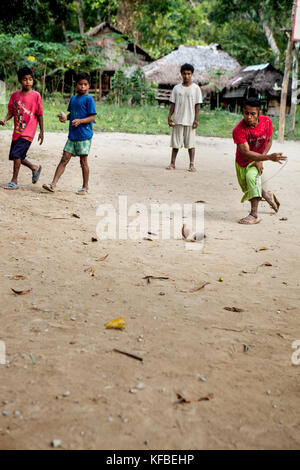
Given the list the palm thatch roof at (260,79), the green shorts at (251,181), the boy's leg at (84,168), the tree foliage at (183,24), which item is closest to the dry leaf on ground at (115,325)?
the green shorts at (251,181)

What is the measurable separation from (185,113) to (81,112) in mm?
2660

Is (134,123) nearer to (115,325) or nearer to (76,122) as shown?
(76,122)

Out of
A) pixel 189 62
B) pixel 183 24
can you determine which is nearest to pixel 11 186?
pixel 189 62

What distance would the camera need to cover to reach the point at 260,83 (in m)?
24.7

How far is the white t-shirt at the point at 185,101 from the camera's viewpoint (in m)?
7.60

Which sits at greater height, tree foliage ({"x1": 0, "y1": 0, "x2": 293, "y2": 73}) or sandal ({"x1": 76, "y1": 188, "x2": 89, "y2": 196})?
tree foliage ({"x1": 0, "y1": 0, "x2": 293, "y2": 73})

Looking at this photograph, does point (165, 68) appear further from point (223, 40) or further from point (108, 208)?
point (108, 208)

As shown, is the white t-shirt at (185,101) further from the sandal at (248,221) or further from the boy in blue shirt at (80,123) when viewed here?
the sandal at (248,221)

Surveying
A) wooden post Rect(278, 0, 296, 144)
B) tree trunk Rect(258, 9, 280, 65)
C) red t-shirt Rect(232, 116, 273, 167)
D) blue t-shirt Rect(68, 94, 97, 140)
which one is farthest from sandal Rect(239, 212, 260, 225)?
tree trunk Rect(258, 9, 280, 65)

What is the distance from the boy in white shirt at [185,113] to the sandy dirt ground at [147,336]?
9.83 feet

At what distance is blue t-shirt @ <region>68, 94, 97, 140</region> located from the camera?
5.43 m

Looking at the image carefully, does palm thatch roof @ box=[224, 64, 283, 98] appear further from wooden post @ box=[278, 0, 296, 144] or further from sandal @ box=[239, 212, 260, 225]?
sandal @ box=[239, 212, 260, 225]

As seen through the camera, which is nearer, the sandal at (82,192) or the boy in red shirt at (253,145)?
the boy in red shirt at (253,145)
